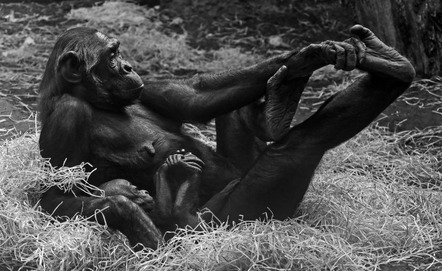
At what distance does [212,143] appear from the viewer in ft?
17.9

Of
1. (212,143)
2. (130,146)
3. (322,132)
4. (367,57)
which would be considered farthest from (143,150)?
(212,143)

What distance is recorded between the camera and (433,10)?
6.45 metres

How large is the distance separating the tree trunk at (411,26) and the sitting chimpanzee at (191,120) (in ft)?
8.43

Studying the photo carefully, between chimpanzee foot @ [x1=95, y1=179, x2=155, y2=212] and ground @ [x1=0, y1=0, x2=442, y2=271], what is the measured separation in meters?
0.14

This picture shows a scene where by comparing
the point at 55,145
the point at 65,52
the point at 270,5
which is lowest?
the point at 270,5

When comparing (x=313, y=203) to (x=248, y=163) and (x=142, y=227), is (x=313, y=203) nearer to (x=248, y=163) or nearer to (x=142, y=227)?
(x=248, y=163)

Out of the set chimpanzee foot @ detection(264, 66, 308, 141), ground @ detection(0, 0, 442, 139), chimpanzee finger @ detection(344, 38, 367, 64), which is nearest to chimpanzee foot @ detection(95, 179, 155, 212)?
chimpanzee foot @ detection(264, 66, 308, 141)

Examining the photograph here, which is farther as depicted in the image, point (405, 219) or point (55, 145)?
point (405, 219)

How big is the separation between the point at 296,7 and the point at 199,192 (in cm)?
434

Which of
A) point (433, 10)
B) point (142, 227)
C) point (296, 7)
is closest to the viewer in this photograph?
point (142, 227)

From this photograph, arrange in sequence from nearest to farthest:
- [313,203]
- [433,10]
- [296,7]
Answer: [313,203] < [433,10] < [296,7]

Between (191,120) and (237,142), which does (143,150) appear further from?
(237,142)

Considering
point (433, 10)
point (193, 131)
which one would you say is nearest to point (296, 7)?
point (433, 10)

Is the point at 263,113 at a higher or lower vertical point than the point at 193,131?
higher
